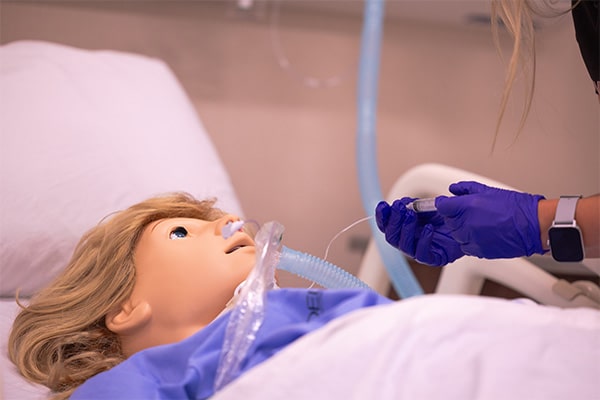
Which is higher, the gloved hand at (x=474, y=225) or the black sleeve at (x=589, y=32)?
the black sleeve at (x=589, y=32)

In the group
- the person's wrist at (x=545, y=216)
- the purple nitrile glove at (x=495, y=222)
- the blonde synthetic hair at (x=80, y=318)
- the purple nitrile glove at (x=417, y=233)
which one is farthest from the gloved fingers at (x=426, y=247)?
the blonde synthetic hair at (x=80, y=318)

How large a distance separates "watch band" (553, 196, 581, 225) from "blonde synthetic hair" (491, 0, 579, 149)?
0.69 ft

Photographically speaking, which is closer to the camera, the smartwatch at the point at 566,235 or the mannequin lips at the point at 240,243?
the smartwatch at the point at 566,235

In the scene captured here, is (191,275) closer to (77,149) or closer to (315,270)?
(315,270)

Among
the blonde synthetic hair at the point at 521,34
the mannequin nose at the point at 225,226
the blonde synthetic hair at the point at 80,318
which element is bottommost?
the blonde synthetic hair at the point at 80,318

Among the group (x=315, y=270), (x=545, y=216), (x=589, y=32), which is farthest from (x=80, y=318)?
(x=589, y=32)

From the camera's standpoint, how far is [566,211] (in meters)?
1.08

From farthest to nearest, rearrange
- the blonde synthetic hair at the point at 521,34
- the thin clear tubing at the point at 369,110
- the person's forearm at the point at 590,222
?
the thin clear tubing at the point at 369,110, the blonde synthetic hair at the point at 521,34, the person's forearm at the point at 590,222

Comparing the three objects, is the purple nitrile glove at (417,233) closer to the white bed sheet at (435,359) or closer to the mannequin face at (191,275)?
the mannequin face at (191,275)

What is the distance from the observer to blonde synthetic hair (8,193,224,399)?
127cm

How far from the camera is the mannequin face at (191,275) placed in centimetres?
123

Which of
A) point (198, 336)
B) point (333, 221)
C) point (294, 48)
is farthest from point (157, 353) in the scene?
point (294, 48)

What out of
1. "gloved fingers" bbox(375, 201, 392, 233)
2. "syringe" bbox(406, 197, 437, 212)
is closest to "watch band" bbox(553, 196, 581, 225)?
"syringe" bbox(406, 197, 437, 212)

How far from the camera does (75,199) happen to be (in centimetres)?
170
